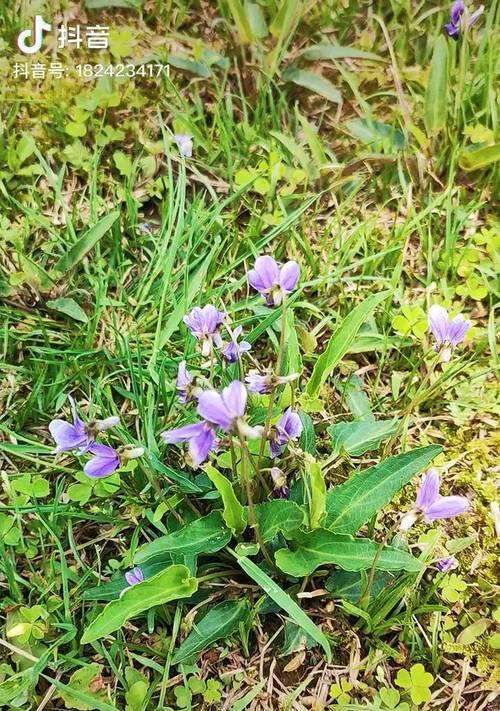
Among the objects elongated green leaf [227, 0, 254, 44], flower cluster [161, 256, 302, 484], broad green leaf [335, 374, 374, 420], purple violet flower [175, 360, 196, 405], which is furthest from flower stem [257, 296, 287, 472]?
elongated green leaf [227, 0, 254, 44]

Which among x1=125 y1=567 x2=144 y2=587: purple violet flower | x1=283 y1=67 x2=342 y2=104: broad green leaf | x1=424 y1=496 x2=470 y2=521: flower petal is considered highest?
x1=283 y1=67 x2=342 y2=104: broad green leaf

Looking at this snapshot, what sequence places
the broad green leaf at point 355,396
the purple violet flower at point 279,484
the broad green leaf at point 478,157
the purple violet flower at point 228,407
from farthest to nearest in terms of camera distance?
the broad green leaf at point 478,157, the broad green leaf at point 355,396, the purple violet flower at point 279,484, the purple violet flower at point 228,407

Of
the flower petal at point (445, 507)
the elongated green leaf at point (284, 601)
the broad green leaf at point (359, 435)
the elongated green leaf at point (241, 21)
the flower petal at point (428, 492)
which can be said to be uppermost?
the elongated green leaf at point (241, 21)

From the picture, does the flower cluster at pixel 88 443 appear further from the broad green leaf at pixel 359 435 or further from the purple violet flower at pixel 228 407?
the broad green leaf at pixel 359 435

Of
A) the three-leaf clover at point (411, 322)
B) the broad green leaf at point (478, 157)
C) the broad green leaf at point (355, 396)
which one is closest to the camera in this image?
the broad green leaf at point (355, 396)

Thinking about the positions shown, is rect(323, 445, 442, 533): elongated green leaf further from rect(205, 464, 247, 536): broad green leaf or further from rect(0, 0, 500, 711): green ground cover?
rect(205, 464, 247, 536): broad green leaf

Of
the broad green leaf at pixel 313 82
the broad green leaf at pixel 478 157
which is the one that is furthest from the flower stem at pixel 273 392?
the broad green leaf at pixel 313 82
